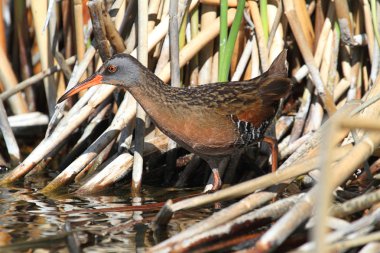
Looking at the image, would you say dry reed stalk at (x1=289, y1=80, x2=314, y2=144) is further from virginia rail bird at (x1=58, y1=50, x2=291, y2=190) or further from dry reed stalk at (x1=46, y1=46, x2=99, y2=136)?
dry reed stalk at (x1=46, y1=46, x2=99, y2=136)

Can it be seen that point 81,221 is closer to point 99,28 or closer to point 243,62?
point 99,28

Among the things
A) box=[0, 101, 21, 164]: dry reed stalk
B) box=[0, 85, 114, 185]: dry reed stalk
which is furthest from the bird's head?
box=[0, 101, 21, 164]: dry reed stalk

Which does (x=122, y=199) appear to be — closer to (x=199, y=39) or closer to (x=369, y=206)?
(x=199, y=39)

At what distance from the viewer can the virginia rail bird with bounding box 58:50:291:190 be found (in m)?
4.75

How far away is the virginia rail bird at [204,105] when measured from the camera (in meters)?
4.75

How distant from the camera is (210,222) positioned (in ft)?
11.0

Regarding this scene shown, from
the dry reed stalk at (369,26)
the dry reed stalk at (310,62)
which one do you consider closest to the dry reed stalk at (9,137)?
the dry reed stalk at (310,62)

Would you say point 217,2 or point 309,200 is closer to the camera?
point 309,200

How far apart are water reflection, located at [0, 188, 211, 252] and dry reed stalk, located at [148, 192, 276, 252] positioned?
0.48 meters

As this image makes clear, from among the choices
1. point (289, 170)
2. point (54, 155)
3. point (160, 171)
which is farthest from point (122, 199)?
point (289, 170)

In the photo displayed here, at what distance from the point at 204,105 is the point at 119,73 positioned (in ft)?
1.91

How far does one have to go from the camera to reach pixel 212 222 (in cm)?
337

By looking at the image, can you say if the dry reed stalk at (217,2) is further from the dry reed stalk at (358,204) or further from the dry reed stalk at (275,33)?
the dry reed stalk at (358,204)

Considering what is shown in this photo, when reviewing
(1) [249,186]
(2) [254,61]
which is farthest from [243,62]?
(1) [249,186]
